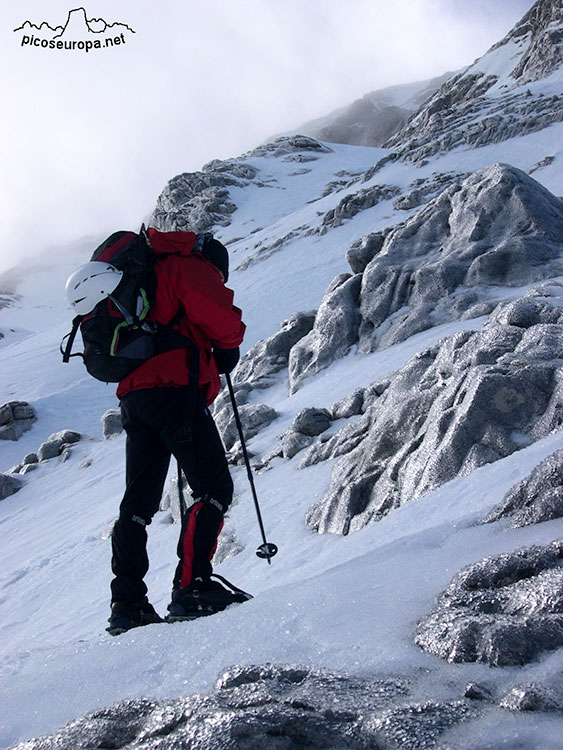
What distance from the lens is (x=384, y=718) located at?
1657 millimetres

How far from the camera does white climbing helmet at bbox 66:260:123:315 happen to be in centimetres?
401

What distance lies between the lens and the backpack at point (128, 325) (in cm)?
402

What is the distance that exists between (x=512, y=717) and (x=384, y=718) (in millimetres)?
331

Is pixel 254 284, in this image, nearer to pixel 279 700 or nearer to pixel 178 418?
pixel 178 418

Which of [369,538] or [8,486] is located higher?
[369,538]

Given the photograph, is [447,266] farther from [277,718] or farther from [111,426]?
[111,426]

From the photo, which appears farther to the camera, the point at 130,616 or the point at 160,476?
the point at 160,476

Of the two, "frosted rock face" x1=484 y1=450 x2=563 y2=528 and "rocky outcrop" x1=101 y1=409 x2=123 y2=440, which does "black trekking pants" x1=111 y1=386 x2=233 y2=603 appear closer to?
"frosted rock face" x1=484 y1=450 x2=563 y2=528

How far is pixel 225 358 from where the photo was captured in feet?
14.8

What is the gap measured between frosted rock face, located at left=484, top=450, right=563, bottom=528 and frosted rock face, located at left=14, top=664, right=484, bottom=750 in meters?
1.40

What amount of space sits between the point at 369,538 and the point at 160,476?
1.48 m

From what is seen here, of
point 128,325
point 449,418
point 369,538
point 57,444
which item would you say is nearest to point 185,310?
point 128,325

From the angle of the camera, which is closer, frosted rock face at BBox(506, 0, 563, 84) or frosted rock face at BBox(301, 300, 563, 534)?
frosted rock face at BBox(301, 300, 563, 534)

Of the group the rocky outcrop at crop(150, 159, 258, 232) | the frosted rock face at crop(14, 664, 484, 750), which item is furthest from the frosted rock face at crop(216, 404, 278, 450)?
the rocky outcrop at crop(150, 159, 258, 232)
